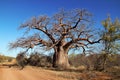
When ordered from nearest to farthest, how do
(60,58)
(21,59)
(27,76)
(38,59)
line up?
(27,76) < (60,58) < (21,59) < (38,59)

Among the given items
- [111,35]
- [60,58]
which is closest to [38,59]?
[60,58]

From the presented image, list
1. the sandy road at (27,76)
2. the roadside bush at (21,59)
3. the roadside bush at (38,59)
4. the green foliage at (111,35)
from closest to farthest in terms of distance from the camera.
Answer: the sandy road at (27,76) → the green foliage at (111,35) → the roadside bush at (21,59) → the roadside bush at (38,59)

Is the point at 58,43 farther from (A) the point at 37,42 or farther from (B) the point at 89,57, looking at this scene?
(B) the point at 89,57

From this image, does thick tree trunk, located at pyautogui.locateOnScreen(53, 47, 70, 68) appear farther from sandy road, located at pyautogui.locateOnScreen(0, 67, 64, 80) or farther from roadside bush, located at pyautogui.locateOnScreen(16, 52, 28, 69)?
sandy road, located at pyautogui.locateOnScreen(0, 67, 64, 80)

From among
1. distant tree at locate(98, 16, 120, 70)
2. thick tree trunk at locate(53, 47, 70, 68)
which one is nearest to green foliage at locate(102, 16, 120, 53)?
distant tree at locate(98, 16, 120, 70)

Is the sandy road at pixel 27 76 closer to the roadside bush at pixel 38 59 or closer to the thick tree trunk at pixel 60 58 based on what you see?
the thick tree trunk at pixel 60 58

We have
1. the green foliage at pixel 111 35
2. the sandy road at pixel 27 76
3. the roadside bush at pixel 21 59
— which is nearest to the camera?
the sandy road at pixel 27 76

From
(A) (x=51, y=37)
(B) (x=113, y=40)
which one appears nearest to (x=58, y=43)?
(A) (x=51, y=37)

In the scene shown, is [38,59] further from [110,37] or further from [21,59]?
[110,37]

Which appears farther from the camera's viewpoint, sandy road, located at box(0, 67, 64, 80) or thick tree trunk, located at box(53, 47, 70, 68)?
thick tree trunk, located at box(53, 47, 70, 68)

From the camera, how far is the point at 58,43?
96.4 feet

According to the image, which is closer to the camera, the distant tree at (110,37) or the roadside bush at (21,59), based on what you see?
the distant tree at (110,37)

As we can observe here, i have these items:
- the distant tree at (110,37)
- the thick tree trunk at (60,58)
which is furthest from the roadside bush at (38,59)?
the distant tree at (110,37)

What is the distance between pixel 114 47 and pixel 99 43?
3084mm
